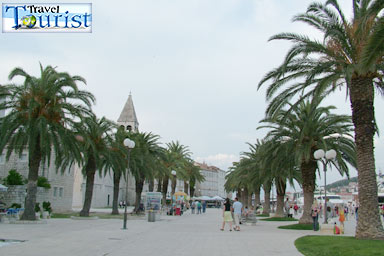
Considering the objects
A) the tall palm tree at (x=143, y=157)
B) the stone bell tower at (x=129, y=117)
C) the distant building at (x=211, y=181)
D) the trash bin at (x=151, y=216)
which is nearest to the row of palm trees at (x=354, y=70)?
the trash bin at (x=151, y=216)

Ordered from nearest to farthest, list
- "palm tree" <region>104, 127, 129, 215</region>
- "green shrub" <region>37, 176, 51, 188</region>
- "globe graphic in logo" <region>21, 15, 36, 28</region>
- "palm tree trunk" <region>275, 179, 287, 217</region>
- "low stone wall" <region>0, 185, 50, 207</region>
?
1. "globe graphic in logo" <region>21, 15, 36, 28</region>
2. "palm tree" <region>104, 127, 129, 215</region>
3. "low stone wall" <region>0, 185, 50, 207</region>
4. "palm tree trunk" <region>275, 179, 287, 217</region>
5. "green shrub" <region>37, 176, 51, 188</region>

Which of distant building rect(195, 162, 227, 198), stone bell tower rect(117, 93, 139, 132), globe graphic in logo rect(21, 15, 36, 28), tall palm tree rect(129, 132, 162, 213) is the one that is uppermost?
stone bell tower rect(117, 93, 139, 132)

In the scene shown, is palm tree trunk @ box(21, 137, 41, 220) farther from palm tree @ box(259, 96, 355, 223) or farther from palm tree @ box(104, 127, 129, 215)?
palm tree @ box(259, 96, 355, 223)

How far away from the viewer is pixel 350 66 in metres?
14.7

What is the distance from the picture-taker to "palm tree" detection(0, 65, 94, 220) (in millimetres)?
21656

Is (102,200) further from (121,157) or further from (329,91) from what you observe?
(329,91)

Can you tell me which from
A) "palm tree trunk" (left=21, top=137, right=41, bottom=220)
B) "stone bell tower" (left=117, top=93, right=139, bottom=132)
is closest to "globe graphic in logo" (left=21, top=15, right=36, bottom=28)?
"palm tree trunk" (left=21, top=137, right=41, bottom=220)

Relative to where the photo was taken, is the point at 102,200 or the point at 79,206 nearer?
the point at 79,206

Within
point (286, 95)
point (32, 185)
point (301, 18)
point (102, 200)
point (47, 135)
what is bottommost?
point (102, 200)

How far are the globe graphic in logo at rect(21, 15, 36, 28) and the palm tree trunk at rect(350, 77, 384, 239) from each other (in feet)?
47.3

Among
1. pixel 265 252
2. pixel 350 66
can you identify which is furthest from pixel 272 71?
pixel 265 252

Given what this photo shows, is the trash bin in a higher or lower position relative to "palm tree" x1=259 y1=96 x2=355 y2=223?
lower

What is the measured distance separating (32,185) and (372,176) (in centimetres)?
1813

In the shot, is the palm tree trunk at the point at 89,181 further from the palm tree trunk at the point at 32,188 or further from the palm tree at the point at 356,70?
the palm tree at the point at 356,70
